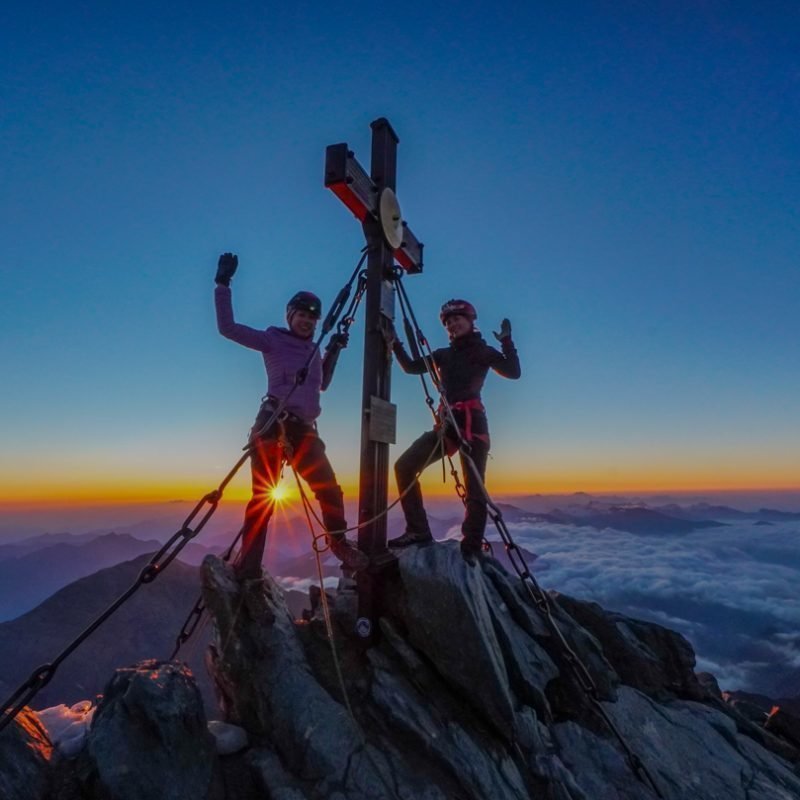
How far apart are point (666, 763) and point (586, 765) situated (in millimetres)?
1800

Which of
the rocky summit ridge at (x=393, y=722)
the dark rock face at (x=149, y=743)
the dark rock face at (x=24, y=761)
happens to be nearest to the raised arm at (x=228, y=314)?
the rocky summit ridge at (x=393, y=722)

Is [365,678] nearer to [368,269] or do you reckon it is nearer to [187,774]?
[187,774]

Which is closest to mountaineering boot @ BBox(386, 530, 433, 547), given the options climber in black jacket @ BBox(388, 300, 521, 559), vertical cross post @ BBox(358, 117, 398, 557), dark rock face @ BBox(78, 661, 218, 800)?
climber in black jacket @ BBox(388, 300, 521, 559)

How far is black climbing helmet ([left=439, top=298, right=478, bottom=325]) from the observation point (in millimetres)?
8000

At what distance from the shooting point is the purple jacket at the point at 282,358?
603 cm

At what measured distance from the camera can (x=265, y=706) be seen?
221 inches

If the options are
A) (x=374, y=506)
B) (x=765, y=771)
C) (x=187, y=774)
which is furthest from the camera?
(x=765, y=771)

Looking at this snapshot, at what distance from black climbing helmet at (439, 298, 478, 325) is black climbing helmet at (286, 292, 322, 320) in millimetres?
2511

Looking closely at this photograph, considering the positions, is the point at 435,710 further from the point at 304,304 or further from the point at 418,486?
the point at 304,304

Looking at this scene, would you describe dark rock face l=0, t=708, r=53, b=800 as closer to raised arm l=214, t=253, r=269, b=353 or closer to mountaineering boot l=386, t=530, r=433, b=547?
raised arm l=214, t=253, r=269, b=353

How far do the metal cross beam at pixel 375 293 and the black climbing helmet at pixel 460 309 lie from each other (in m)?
1.16

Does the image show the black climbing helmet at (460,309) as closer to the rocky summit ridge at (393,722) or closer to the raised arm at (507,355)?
the raised arm at (507,355)

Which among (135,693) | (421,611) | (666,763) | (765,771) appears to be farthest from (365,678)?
(765,771)

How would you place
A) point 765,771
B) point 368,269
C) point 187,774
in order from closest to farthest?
point 187,774
point 368,269
point 765,771
